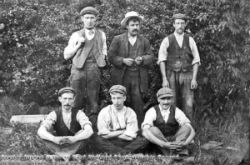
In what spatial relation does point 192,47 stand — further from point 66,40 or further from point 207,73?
point 66,40

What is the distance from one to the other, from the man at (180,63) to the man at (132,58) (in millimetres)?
317

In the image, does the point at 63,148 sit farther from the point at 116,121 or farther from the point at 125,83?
the point at 125,83

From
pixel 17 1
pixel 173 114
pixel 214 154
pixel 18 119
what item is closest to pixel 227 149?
pixel 214 154

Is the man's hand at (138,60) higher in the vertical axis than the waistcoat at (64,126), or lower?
higher

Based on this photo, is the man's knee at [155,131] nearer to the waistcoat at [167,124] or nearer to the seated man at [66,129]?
the waistcoat at [167,124]

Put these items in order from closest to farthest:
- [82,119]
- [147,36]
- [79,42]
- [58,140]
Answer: [58,140], [82,119], [79,42], [147,36]

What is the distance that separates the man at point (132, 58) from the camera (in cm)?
930

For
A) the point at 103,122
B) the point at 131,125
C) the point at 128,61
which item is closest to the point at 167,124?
the point at 131,125

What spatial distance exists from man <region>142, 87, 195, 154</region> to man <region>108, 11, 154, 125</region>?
757 mm

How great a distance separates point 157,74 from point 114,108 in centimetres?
229

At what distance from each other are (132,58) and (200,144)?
168cm

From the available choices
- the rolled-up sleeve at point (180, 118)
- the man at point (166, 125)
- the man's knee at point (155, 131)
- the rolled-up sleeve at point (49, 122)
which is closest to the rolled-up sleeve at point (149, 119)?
the man at point (166, 125)

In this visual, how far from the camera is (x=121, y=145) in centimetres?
848

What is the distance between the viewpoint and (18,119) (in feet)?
33.6
